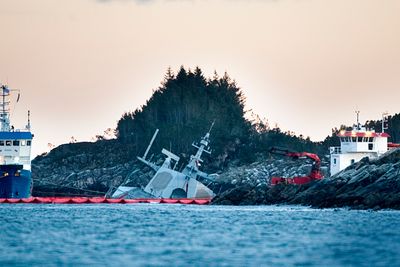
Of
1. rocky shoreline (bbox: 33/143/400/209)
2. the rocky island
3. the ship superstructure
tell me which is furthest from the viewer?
the rocky island

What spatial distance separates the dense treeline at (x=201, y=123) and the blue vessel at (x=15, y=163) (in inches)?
1279

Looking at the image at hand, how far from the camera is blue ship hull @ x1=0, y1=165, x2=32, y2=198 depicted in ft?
398

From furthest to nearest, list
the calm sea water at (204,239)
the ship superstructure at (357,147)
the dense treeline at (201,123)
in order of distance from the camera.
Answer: the dense treeline at (201,123) → the ship superstructure at (357,147) → the calm sea water at (204,239)

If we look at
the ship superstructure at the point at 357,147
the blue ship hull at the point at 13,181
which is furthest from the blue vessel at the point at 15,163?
the ship superstructure at the point at 357,147

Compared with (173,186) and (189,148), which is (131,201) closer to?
(173,186)

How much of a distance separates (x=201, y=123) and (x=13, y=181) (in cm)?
4611

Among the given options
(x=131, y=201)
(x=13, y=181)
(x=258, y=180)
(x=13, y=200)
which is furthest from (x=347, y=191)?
(x=258, y=180)

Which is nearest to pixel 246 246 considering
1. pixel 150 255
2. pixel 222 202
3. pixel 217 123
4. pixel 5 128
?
pixel 150 255

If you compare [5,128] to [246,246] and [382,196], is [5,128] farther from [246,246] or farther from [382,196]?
[246,246]

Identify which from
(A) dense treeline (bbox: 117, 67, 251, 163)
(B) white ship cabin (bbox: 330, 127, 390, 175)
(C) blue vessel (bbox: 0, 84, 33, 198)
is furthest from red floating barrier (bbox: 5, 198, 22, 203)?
(A) dense treeline (bbox: 117, 67, 251, 163)

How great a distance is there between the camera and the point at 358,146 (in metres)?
119

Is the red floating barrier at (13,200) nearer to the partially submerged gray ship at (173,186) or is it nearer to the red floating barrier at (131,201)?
the red floating barrier at (131,201)

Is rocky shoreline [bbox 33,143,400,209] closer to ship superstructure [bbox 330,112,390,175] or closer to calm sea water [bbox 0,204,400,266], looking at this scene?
calm sea water [bbox 0,204,400,266]

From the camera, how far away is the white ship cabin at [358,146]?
119250 mm
